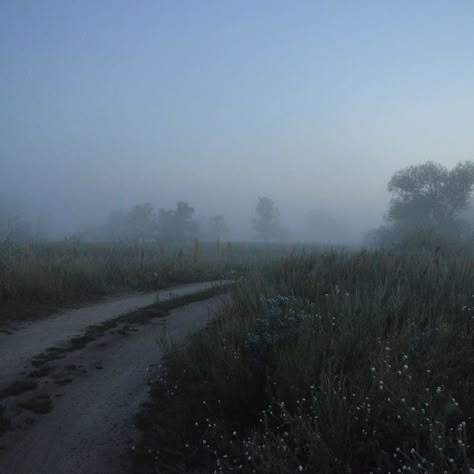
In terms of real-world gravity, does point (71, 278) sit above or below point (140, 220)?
below

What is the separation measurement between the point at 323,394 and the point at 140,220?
90088 mm

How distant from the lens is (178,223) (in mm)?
80000

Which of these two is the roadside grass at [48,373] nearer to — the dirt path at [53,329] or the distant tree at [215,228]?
the dirt path at [53,329]

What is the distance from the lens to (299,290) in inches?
383

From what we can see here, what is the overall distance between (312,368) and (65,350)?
5159mm

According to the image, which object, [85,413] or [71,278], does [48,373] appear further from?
[71,278]

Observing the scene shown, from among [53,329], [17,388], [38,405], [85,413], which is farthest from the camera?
[53,329]

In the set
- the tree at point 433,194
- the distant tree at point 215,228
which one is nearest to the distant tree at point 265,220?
the distant tree at point 215,228

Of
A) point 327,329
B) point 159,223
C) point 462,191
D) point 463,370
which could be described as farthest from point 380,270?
point 159,223

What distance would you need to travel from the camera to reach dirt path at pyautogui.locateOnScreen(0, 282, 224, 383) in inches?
300

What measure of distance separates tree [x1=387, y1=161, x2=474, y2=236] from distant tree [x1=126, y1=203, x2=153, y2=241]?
5357cm

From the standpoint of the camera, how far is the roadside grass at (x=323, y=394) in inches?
152

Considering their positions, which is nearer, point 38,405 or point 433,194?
point 38,405

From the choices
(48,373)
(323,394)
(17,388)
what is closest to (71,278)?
(48,373)
